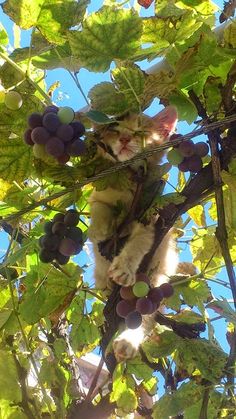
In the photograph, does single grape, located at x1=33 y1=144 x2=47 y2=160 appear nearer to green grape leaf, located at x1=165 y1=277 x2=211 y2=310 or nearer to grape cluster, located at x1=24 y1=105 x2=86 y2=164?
grape cluster, located at x1=24 y1=105 x2=86 y2=164

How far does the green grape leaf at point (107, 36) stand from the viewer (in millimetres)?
1050

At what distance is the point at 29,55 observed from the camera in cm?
108

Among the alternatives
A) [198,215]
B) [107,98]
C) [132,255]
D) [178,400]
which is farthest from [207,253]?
[107,98]

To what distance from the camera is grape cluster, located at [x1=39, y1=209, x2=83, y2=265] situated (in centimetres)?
119

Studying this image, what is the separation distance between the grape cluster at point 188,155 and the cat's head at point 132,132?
6.2 inches

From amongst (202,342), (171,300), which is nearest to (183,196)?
(202,342)

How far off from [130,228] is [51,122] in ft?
1.73

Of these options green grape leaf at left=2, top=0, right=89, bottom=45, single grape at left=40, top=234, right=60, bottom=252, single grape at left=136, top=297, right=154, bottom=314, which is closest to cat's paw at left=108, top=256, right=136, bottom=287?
single grape at left=136, top=297, right=154, bottom=314

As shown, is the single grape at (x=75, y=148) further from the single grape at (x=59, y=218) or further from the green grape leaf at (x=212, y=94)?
the green grape leaf at (x=212, y=94)

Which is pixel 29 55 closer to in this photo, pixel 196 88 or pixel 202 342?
pixel 196 88

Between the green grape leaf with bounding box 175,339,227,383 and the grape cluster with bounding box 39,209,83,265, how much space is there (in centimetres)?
34

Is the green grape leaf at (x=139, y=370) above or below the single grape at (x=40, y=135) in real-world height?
below

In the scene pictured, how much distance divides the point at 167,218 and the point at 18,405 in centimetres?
65

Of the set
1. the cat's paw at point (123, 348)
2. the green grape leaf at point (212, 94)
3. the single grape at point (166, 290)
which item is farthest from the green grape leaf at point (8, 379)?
the green grape leaf at point (212, 94)
